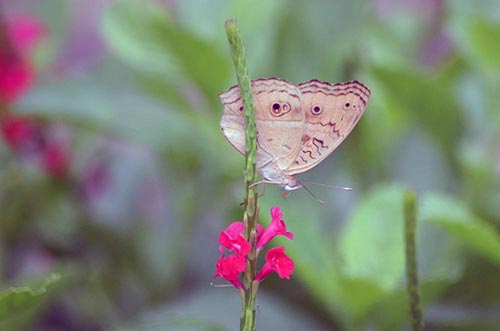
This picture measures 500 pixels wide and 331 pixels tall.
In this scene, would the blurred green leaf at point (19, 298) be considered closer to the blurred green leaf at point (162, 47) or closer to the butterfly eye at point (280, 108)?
the butterfly eye at point (280, 108)

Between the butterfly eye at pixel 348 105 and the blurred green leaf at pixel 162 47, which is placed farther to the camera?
the blurred green leaf at pixel 162 47

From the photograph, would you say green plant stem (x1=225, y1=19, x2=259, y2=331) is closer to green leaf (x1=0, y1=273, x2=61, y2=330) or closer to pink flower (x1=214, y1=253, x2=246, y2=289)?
pink flower (x1=214, y1=253, x2=246, y2=289)

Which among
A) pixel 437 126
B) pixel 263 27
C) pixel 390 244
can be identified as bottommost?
pixel 390 244

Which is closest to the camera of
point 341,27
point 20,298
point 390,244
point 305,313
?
point 20,298

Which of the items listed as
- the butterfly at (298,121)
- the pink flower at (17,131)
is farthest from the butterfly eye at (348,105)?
the pink flower at (17,131)

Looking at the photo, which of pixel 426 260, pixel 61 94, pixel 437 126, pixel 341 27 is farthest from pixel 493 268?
pixel 61 94

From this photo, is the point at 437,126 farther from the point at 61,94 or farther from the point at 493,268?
the point at 61,94
